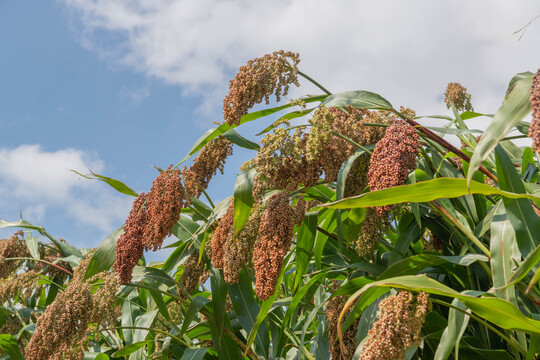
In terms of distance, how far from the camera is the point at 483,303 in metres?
1.68

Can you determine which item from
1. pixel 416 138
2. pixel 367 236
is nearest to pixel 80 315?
pixel 367 236

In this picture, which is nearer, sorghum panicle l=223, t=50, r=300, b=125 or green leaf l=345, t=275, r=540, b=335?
green leaf l=345, t=275, r=540, b=335

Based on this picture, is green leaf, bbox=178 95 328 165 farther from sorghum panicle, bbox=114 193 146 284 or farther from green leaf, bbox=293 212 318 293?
green leaf, bbox=293 212 318 293

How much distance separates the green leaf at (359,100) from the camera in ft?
7.96

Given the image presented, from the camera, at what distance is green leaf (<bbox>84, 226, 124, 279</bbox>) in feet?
10.8

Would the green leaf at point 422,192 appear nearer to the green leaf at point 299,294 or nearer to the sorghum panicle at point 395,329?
the sorghum panicle at point 395,329

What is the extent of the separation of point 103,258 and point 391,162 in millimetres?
2020

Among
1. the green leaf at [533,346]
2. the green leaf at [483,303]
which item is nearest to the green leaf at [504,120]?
the green leaf at [483,303]

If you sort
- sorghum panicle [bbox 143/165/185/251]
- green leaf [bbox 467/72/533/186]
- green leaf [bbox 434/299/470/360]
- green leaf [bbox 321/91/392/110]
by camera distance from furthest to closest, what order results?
sorghum panicle [bbox 143/165/185/251] < green leaf [bbox 321/91/392/110] < green leaf [bbox 434/299/470/360] < green leaf [bbox 467/72/533/186]

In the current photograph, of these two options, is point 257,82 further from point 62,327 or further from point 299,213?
point 62,327

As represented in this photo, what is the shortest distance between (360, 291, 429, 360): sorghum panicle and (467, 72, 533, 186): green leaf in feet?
1.56

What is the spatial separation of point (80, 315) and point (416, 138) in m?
1.67

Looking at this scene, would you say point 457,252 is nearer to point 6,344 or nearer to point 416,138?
point 416,138

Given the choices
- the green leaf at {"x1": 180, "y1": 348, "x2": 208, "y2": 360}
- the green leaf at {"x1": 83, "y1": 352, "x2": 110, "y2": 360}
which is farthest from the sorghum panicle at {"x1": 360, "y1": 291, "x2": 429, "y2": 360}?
the green leaf at {"x1": 83, "y1": 352, "x2": 110, "y2": 360}
